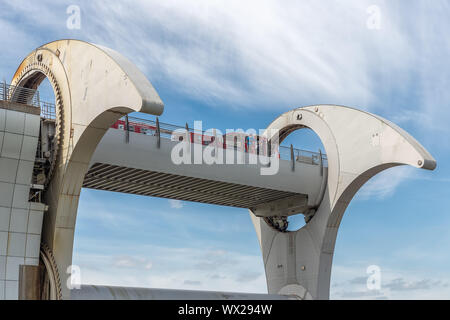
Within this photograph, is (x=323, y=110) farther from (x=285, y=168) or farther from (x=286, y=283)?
(x=286, y=283)

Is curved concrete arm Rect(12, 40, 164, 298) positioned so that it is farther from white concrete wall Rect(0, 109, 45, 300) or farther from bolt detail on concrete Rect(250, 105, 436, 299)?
bolt detail on concrete Rect(250, 105, 436, 299)

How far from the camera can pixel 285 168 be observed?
30.5 m

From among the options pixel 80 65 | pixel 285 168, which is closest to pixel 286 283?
pixel 285 168

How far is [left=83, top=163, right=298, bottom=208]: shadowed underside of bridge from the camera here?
26.8m

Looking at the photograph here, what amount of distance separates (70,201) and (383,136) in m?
15.3

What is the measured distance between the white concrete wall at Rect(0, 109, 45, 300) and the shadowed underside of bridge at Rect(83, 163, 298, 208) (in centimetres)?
428

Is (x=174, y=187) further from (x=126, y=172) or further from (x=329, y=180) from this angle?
(x=329, y=180)

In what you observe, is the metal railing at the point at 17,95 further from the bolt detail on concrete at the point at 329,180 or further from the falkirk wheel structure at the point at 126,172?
the bolt detail on concrete at the point at 329,180

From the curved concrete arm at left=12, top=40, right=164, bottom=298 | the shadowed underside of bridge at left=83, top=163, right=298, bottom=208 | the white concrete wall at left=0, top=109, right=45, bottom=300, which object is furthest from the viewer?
the shadowed underside of bridge at left=83, top=163, right=298, bottom=208

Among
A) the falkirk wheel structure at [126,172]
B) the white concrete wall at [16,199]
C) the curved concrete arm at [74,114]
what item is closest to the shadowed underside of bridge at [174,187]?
Answer: the falkirk wheel structure at [126,172]

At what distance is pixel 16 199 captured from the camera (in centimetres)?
2102

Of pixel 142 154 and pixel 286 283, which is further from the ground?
pixel 142 154

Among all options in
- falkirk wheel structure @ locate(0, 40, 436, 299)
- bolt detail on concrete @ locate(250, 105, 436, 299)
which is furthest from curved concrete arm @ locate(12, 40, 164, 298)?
bolt detail on concrete @ locate(250, 105, 436, 299)

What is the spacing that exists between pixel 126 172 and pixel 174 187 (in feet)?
12.1
